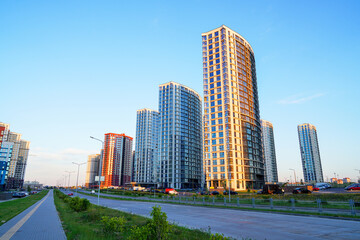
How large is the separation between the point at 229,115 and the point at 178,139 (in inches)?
2213

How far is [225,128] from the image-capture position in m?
95.1

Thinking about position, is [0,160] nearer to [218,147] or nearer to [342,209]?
[218,147]

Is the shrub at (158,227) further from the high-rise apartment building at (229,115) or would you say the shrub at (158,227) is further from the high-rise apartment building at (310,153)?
the high-rise apartment building at (310,153)

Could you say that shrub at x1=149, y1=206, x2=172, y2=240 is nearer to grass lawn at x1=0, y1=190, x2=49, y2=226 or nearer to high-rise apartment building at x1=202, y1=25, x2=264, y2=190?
grass lawn at x1=0, y1=190, x2=49, y2=226

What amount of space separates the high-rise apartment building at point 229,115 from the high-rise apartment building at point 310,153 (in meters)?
105

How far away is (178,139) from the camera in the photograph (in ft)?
475

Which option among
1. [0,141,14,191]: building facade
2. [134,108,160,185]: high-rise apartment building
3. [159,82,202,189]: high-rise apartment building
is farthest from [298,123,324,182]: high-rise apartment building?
[0,141,14,191]: building facade

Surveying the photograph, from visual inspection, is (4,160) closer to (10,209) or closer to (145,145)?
(145,145)

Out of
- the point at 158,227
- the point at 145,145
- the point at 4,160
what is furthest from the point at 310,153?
the point at 4,160

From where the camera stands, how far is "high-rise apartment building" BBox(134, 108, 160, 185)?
17125 cm

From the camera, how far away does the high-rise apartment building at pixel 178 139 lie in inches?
5527

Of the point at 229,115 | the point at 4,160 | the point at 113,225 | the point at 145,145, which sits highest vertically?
the point at 229,115

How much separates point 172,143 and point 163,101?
100ft

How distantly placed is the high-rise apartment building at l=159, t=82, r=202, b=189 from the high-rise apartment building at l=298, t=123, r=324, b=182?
327 feet
